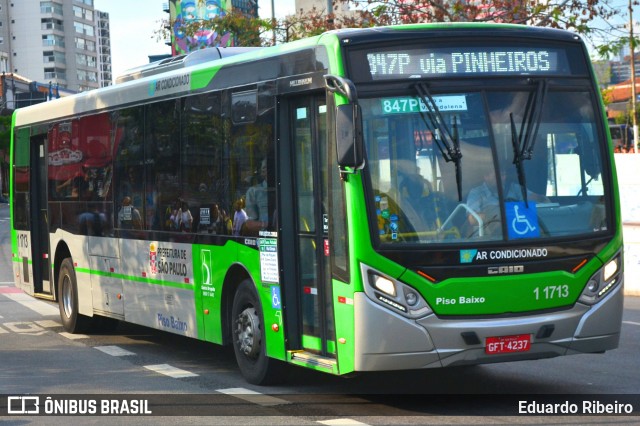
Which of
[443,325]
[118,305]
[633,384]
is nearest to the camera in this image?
[443,325]

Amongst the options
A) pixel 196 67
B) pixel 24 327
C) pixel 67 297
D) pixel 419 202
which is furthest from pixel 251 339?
pixel 24 327

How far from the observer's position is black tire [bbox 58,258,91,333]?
51.7 ft

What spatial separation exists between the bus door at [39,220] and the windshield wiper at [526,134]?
366 inches

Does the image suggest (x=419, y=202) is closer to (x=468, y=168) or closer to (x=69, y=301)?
(x=468, y=168)

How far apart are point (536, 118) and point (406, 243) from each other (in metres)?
1.48

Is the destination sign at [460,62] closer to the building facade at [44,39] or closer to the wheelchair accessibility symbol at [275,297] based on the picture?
the wheelchair accessibility symbol at [275,297]

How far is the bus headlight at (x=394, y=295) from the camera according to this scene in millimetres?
8852

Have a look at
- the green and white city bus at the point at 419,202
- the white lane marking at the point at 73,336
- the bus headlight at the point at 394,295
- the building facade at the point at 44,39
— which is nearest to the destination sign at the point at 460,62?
the green and white city bus at the point at 419,202

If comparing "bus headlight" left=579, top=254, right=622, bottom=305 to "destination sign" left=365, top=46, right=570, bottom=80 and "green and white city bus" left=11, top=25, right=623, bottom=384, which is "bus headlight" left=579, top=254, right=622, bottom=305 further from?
"destination sign" left=365, top=46, right=570, bottom=80

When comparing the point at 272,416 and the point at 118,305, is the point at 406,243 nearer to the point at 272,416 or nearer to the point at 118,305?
the point at 272,416

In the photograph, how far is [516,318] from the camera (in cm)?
902

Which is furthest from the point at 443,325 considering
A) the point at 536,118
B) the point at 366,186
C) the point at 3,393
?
the point at 3,393

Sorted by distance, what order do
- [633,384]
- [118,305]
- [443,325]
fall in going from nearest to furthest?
1. [443,325]
2. [633,384]
3. [118,305]

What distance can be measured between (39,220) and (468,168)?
9.51 metres
